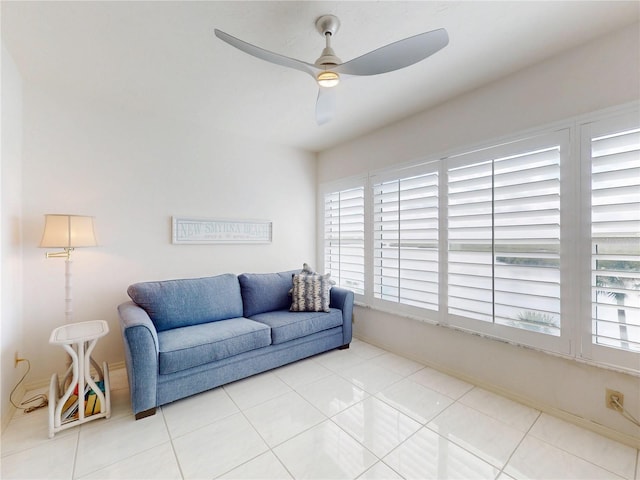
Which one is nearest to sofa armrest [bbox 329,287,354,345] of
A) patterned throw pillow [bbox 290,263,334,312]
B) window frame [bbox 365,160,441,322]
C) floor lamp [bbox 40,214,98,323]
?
patterned throw pillow [bbox 290,263,334,312]

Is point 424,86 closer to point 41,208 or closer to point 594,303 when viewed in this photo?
point 594,303

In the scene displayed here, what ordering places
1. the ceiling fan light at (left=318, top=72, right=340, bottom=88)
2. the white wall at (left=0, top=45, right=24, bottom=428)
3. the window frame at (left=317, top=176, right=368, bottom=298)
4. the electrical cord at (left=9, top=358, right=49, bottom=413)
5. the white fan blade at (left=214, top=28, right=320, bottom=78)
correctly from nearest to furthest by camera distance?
1. the white fan blade at (left=214, top=28, right=320, bottom=78)
2. the ceiling fan light at (left=318, top=72, right=340, bottom=88)
3. the white wall at (left=0, top=45, right=24, bottom=428)
4. the electrical cord at (left=9, top=358, right=49, bottom=413)
5. the window frame at (left=317, top=176, right=368, bottom=298)

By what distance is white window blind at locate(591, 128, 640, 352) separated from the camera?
1698 millimetres

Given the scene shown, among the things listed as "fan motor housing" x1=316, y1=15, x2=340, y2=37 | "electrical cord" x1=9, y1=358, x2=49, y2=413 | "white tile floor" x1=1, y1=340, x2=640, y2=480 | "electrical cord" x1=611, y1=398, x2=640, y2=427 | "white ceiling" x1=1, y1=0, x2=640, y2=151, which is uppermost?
"white ceiling" x1=1, y1=0, x2=640, y2=151

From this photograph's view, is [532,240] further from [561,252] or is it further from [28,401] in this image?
[28,401]

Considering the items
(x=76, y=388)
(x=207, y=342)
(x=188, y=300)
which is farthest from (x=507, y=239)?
(x=76, y=388)

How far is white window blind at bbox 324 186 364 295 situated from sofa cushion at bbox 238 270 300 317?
78cm

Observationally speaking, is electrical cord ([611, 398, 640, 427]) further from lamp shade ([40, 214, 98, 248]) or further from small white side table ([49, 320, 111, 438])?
lamp shade ([40, 214, 98, 248])

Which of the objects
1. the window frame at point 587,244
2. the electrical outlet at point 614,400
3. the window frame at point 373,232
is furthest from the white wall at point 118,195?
the electrical outlet at point 614,400

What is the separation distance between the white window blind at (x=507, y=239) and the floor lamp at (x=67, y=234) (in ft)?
9.85

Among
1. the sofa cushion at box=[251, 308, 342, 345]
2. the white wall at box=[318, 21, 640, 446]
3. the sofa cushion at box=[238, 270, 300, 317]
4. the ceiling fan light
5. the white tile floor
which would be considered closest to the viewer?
the white tile floor

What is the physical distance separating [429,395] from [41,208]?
3.56 meters

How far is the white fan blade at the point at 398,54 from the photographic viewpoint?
1.40 m

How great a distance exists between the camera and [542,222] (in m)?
2.05
